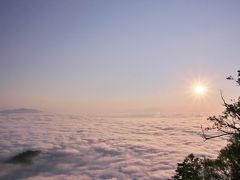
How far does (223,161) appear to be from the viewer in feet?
68.6

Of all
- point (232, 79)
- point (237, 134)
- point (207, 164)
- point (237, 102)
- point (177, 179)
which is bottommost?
point (177, 179)

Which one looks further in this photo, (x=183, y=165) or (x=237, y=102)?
(x=183, y=165)

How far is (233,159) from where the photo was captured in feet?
64.0

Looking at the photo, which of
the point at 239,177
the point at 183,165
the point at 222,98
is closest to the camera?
the point at 222,98

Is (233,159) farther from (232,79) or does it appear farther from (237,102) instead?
(232,79)

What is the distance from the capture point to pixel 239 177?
62.5 ft

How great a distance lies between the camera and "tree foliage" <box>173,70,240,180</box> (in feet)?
53.5

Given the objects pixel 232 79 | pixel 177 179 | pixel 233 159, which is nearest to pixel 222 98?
pixel 232 79

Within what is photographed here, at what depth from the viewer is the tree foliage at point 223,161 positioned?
1631 cm

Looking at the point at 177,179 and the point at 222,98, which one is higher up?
the point at 222,98

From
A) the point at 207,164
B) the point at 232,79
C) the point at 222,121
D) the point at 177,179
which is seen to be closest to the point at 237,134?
the point at 222,121

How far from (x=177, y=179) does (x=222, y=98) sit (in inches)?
428

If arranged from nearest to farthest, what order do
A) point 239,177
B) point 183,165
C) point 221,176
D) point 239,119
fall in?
1. point 239,119
2. point 239,177
3. point 221,176
4. point 183,165

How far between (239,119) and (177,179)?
9207 millimetres
